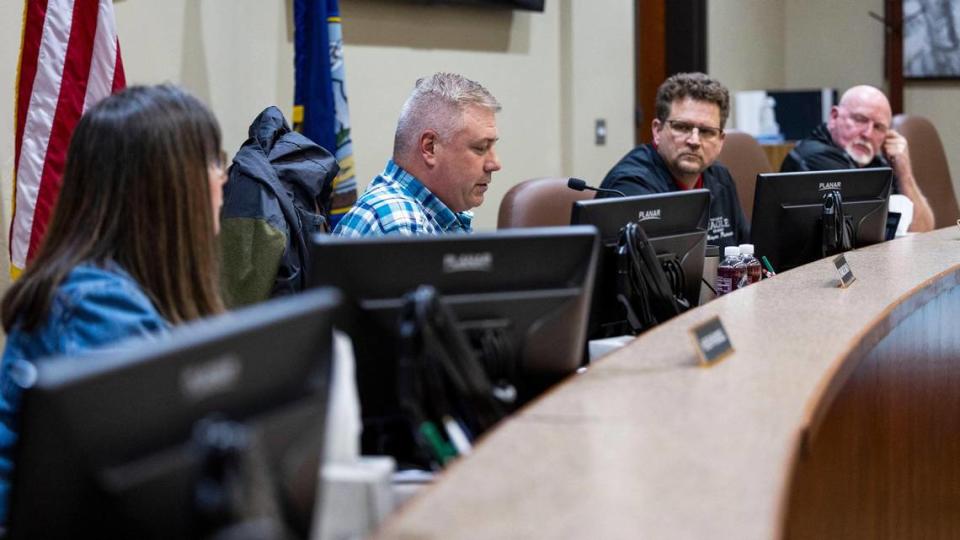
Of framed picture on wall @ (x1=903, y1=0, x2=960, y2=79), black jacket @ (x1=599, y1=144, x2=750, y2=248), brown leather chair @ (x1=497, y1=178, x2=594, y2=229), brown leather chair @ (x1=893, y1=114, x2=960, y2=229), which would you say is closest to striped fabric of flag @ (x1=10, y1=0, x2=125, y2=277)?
brown leather chair @ (x1=497, y1=178, x2=594, y2=229)

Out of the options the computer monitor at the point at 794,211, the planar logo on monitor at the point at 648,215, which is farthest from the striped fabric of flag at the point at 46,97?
the computer monitor at the point at 794,211

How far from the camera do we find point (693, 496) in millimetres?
1146

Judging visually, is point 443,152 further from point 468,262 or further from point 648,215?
point 468,262

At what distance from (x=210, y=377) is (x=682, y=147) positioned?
105 inches

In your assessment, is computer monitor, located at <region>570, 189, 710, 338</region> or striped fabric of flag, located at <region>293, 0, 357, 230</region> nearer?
computer monitor, located at <region>570, 189, 710, 338</region>

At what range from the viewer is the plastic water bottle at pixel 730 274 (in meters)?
2.69

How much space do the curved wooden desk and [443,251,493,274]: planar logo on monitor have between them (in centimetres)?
19

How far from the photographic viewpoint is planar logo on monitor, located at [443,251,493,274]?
5.15 ft

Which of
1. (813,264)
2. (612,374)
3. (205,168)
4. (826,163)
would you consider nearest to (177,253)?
(205,168)

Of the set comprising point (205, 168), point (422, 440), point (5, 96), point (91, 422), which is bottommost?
point (422, 440)

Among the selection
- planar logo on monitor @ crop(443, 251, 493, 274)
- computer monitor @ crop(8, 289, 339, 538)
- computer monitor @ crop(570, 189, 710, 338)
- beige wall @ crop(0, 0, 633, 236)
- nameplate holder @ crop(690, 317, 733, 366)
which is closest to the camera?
computer monitor @ crop(8, 289, 339, 538)

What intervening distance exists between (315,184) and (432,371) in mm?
1581

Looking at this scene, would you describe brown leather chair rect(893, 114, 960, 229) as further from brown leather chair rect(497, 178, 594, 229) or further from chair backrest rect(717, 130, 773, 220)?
brown leather chair rect(497, 178, 594, 229)

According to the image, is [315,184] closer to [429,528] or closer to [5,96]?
[5,96]
